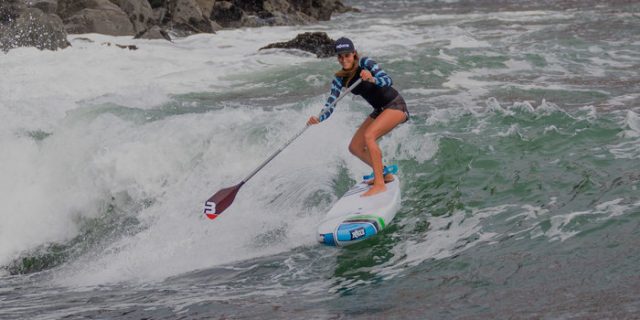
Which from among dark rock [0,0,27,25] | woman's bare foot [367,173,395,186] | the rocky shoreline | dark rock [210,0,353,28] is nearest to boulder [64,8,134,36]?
the rocky shoreline

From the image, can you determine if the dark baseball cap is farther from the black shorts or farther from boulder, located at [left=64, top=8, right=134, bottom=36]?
boulder, located at [left=64, top=8, right=134, bottom=36]

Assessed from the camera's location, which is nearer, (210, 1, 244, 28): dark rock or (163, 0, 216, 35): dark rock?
(163, 0, 216, 35): dark rock

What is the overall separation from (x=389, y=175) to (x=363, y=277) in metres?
2.20

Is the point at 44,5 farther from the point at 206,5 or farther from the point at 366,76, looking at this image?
the point at 366,76

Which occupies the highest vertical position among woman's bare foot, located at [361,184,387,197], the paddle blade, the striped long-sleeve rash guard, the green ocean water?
the striped long-sleeve rash guard

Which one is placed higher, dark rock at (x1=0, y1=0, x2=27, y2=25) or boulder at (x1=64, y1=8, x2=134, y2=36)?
dark rock at (x1=0, y1=0, x2=27, y2=25)

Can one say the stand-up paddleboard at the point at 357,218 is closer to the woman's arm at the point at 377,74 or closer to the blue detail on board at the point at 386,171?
the blue detail on board at the point at 386,171

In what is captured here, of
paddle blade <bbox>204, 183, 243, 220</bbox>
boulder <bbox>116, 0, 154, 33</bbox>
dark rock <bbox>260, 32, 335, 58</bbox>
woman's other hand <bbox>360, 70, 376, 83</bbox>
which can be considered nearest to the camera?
paddle blade <bbox>204, 183, 243, 220</bbox>

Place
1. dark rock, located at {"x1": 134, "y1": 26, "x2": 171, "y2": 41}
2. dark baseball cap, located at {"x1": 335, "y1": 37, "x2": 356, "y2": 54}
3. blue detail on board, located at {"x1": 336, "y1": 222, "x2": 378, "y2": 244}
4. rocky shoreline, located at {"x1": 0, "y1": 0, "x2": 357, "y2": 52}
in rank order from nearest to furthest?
blue detail on board, located at {"x1": 336, "y1": 222, "x2": 378, "y2": 244}
dark baseball cap, located at {"x1": 335, "y1": 37, "x2": 356, "y2": 54}
rocky shoreline, located at {"x1": 0, "y1": 0, "x2": 357, "y2": 52}
dark rock, located at {"x1": 134, "y1": 26, "x2": 171, "y2": 41}

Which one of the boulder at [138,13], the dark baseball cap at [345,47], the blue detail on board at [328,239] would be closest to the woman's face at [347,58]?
the dark baseball cap at [345,47]

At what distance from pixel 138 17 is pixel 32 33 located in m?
6.07

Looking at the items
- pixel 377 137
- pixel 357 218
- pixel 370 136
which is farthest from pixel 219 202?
pixel 377 137

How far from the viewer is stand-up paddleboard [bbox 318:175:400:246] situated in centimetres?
793

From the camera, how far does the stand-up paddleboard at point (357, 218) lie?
7.93 metres
